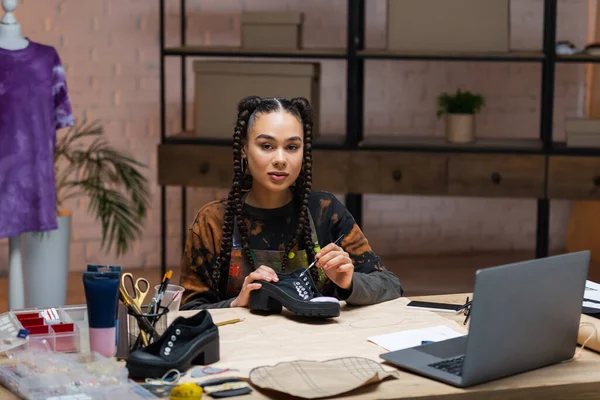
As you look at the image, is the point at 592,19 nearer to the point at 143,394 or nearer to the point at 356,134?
the point at 356,134

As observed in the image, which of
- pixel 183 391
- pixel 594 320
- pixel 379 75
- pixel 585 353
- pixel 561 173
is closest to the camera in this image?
pixel 183 391

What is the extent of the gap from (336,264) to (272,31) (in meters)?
2.56

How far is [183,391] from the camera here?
171 centimetres

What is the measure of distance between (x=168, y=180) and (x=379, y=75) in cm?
157

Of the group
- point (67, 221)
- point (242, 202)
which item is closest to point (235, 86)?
point (67, 221)

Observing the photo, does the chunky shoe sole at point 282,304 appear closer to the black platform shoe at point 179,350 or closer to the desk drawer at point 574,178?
the black platform shoe at point 179,350

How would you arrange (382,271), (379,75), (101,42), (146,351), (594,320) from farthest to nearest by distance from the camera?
(379,75) → (101,42) → (382,271) → (594,320) → (146,351)

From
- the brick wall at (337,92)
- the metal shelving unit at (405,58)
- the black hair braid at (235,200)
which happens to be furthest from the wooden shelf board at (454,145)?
the black hair braid at (235,200)

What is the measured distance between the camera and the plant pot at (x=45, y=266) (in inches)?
172

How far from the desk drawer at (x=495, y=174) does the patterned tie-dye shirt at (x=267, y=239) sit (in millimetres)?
2043

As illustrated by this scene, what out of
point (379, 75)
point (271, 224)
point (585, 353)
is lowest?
point (585, 353)

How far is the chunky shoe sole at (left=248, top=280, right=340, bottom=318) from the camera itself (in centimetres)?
219

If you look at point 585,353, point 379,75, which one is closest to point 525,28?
point 379,75

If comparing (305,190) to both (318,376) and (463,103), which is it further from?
(463,103)
